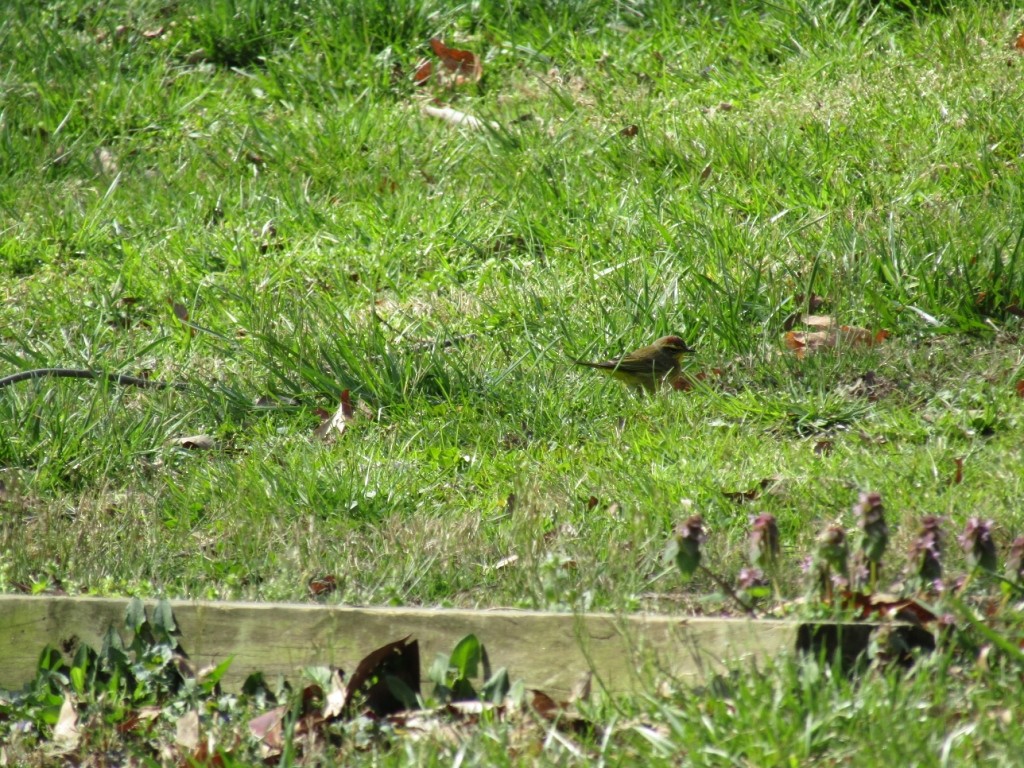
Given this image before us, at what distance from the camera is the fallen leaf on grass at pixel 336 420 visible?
17.1 ft

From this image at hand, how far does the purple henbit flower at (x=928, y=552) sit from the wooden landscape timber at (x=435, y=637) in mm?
198

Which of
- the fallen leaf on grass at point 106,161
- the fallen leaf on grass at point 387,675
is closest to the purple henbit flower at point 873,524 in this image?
the fallen leaf on grass at point 387,675

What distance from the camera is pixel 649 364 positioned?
5.21 meters

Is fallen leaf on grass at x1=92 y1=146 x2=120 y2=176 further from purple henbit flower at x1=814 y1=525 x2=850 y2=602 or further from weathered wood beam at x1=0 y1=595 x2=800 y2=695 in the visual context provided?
purple henbit flower at x1=814 y1=525 x2=850 y2=602

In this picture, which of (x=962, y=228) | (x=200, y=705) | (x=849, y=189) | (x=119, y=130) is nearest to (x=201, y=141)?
(x=119, y=130)

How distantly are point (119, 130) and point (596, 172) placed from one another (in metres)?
3.27

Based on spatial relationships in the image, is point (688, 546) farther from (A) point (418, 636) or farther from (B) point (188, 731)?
(B) point (188, 731)

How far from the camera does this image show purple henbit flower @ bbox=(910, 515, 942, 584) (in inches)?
110

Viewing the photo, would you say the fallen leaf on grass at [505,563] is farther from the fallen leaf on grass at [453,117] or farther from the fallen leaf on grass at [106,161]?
the fallen leaf on grass at [106,161]

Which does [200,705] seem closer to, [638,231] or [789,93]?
[638,231]

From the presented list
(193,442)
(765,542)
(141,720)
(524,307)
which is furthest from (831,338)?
(141,720)

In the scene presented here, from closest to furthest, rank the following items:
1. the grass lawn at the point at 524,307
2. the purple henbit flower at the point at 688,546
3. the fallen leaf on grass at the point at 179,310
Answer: the purple henbit flower at the point at 688,546 < the grass lawn at the point at 524,307 < the fallen leaf on grass at the point at 179,310

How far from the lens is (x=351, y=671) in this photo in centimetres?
306


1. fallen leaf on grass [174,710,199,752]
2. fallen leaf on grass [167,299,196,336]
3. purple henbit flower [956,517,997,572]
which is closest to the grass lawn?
fallen leaf on grass [167,299,196,336]
